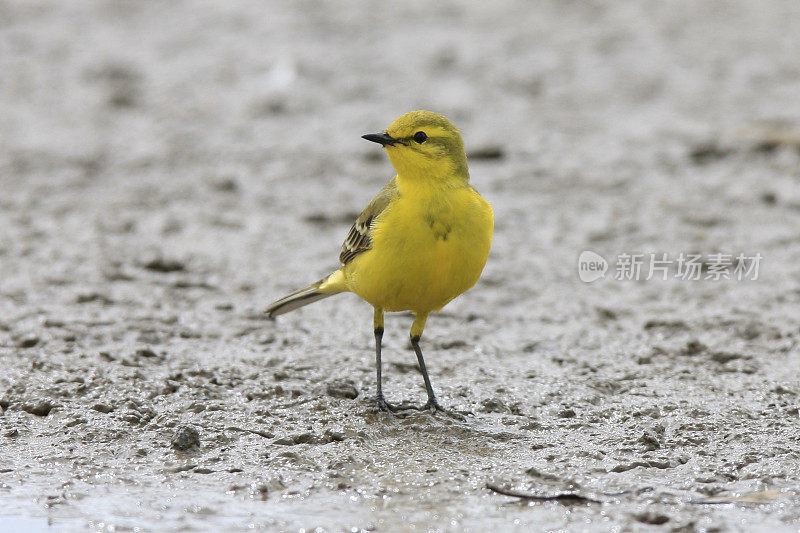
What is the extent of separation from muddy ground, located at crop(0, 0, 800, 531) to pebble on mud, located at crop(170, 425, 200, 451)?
0.06 feet

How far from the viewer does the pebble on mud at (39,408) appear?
543 cm

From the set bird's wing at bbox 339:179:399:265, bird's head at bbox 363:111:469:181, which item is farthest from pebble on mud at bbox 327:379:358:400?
bird's head at bbox 363:111:469:181

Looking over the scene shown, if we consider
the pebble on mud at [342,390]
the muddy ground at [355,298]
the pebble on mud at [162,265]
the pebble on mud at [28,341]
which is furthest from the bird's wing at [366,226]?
the pebble on mud at [162,265]

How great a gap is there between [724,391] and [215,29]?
8644mm

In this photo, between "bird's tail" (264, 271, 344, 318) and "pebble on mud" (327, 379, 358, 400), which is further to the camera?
"bird's tail" (264, 271, 344, 318)

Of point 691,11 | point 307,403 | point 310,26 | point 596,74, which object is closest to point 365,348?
point 307,403

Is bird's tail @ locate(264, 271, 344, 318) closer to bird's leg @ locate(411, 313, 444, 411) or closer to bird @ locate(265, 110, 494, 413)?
bird @ locate(265, 110, 494, 413)

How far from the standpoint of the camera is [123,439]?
519 centimetres

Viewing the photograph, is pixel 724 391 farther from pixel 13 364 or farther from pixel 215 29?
pixel 215 29

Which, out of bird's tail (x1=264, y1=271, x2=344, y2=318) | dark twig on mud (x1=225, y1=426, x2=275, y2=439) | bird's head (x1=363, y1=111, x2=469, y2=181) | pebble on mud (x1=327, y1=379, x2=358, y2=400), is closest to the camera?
dark twig on mud (x1=225, y1=426, x2=275, y2=439)

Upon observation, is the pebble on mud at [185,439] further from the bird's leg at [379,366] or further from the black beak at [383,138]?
the black beak at [383,138]
